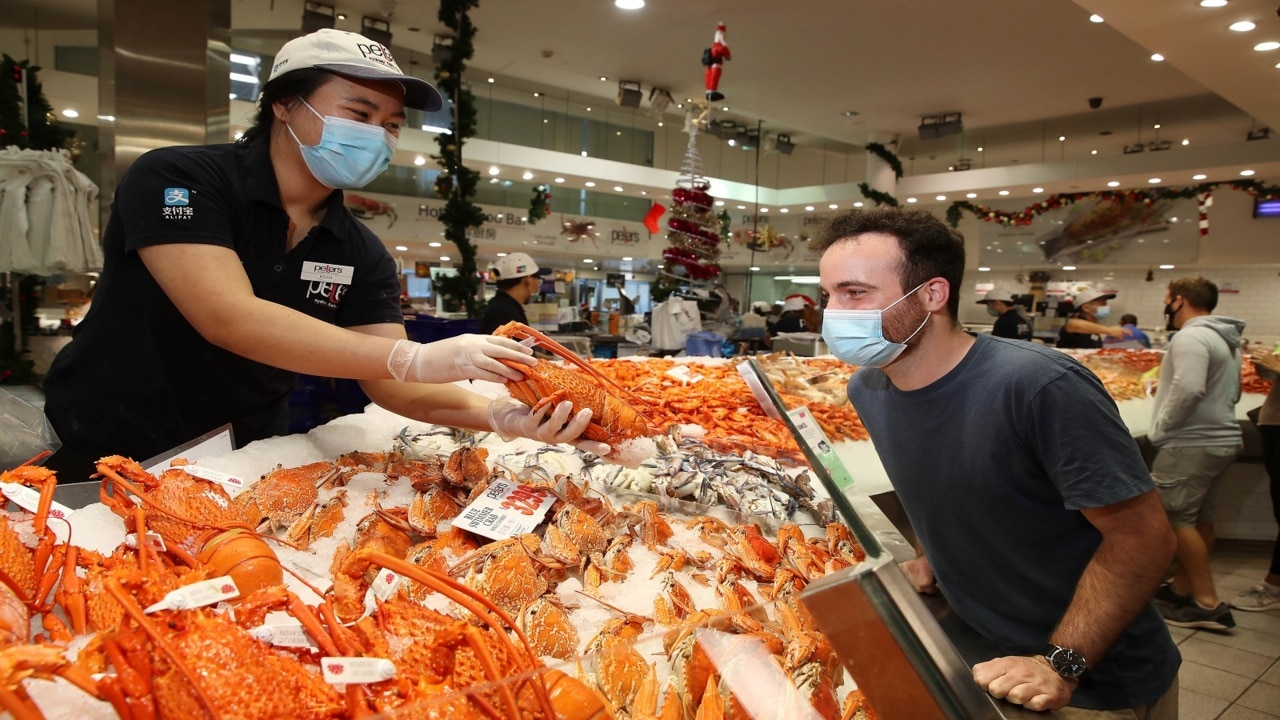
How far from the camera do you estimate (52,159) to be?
15.3 feet

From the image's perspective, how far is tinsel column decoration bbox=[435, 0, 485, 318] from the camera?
6395 mm

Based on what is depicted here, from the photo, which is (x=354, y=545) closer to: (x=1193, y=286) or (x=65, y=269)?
(x=65, y=269)

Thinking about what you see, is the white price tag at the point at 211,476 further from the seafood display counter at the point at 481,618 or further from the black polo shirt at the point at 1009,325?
the black polo shirt at the point at 1009,325

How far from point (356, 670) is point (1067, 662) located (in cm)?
131

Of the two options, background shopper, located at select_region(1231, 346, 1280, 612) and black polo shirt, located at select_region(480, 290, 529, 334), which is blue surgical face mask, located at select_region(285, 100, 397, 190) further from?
background shopper, located at select_region(1231, 346, 1280, 612)

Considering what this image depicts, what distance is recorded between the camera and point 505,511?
1573 millimetres

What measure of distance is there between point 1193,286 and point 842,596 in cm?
535

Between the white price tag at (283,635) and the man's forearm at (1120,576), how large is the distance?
139 centimetres

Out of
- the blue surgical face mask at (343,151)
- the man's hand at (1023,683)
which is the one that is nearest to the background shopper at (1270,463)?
the man's hand at (1023,683)

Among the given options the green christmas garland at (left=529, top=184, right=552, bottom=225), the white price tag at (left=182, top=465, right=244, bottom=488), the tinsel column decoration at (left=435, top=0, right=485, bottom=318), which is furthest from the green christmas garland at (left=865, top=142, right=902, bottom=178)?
the white price tag at (left=182, top=465, right=244, bottom=488)

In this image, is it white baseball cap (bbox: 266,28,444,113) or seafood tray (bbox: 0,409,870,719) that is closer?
seafood tray (bbox: 0,409,870,719)

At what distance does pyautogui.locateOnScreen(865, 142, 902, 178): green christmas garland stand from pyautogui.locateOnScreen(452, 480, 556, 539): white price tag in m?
11.5

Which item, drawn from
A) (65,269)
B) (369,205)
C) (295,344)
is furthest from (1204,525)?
(369,205)

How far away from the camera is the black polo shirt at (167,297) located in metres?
1.56
